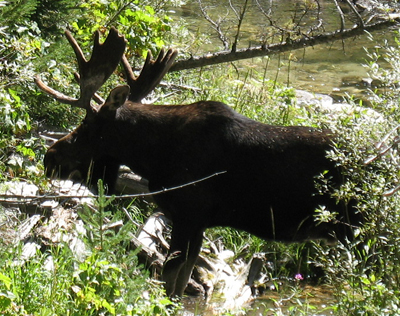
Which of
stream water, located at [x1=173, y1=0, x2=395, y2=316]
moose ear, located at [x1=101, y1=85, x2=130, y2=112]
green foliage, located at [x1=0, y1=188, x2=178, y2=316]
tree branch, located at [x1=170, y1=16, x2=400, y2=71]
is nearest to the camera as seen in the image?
green foliage, located at [x1=0, y1=188, x2=178, y2=316]

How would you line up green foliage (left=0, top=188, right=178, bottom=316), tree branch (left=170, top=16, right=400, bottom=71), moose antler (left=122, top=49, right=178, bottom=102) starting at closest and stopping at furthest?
1. green foliage (left=0, top=188, right=178, bottom=316)
2. moose antler (left=122, top=49, right=178, bottom=102)
3. tree branch (left=170, top=16, right=400, bottom=71)

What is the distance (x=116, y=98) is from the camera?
259 inches

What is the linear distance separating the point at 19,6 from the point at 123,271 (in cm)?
365

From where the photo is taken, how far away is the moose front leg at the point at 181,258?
6.29 m

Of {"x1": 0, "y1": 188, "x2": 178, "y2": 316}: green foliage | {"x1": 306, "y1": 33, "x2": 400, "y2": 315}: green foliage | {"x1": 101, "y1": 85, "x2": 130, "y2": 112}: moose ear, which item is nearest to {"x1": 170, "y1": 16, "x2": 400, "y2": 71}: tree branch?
{"x1": 101, "y1": 85, "x2": 130, "y2": 112}: moose ear

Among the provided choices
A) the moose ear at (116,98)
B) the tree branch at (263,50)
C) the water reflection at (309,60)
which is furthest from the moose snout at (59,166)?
the water reflection at (309,60)

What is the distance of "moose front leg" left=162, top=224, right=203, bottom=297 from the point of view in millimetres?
6293

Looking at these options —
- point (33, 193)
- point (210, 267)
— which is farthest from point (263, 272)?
point (33, 193)

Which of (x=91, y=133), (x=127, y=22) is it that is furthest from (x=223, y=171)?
(x=127, y=22)

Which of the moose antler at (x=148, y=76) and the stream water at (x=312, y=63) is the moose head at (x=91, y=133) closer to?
the moose antler at (x=148, y=76)

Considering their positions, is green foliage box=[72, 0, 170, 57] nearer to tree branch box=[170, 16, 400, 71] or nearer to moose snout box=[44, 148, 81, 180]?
tree branch box=[170, 16, 400, 71]

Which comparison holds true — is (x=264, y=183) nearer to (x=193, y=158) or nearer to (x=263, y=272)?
(x=193, y=158)

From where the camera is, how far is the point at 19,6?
7.34 m

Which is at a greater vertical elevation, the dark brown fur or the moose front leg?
the dark brown fur
